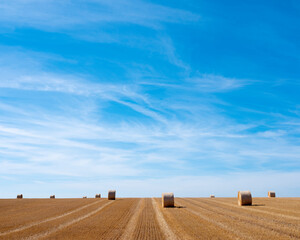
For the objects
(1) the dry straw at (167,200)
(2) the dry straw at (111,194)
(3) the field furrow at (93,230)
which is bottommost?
(3) the field furrow at (93,230)

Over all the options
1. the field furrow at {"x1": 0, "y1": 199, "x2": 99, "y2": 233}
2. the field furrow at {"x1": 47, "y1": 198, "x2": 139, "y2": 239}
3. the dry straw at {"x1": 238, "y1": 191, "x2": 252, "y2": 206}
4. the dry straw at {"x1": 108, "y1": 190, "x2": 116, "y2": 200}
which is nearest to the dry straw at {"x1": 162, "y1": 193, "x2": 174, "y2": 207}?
the dry straw at {"x1": 238, "y1": 191, "x2": 252, "y2": 206}

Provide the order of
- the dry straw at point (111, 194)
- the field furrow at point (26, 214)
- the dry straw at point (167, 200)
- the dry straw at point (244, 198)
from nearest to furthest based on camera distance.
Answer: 1. the field furrow at point (26, 214)
2. the dry straw at point (167, 200)
3. the dry straw at point (244, 198)
4. the dry straw at point (111, 194)

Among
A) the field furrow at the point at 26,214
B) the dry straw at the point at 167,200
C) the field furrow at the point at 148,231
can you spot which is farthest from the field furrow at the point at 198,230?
the dry straw at the point at 167,200

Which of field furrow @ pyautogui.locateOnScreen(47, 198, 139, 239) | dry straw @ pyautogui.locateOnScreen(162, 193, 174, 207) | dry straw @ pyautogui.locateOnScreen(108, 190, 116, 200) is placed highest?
dry straw @ pyautogui.locateOnScreen(108, 190, 116, 200)

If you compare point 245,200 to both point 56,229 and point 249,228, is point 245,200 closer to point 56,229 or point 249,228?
point 249,228

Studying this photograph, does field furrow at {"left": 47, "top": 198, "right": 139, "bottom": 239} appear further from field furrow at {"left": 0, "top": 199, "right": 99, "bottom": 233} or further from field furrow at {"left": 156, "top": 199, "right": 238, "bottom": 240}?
field furrow at {"left": 0, "top": 199, "right": 99, "bottom": 233}

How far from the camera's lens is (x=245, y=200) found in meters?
32.0

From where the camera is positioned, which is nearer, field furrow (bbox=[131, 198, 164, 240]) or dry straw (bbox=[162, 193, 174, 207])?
field furrow (bbox=[131, 198, 164, 240])

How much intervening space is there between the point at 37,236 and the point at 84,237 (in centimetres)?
239

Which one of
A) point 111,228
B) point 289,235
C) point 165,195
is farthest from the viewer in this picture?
point 165,195

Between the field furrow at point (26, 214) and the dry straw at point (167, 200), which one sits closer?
the field furrow at point (26, 214)

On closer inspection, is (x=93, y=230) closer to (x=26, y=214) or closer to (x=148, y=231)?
(x=148, y=231)

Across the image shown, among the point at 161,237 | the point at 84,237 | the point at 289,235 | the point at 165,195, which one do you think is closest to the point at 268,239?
the point at 289,235

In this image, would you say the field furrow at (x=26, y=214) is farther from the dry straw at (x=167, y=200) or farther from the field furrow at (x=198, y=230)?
the field furrow at (x=198, y=230)
